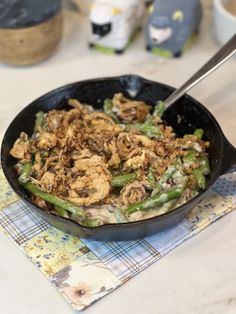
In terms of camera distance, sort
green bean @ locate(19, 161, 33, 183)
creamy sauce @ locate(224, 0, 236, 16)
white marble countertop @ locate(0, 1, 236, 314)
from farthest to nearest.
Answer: creamy sauce @ locate(224, 0, 236, 16) → green bean @ locate(19, 161, 33, 183) → white marble countertop @ locate(0, 1, 236, 314)

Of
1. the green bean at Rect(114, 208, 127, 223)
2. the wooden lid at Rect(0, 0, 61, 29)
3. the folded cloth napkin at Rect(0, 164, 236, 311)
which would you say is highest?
the wooden lid at Rect(0, 0, 61, 29)

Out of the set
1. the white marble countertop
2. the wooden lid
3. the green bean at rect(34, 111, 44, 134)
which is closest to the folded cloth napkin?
the white marble countertop

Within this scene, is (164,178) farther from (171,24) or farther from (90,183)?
(171,24)

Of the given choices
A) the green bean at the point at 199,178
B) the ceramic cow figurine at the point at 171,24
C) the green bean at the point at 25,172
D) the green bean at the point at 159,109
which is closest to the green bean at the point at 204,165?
the green bean at the point at 199,178

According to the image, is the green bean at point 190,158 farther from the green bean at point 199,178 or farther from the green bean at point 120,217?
the green bean at point 120,217

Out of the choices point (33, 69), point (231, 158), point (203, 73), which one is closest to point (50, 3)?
point (33, 69)

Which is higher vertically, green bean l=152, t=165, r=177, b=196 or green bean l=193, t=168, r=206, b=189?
green bean l=152, t=165, r=177, b=196

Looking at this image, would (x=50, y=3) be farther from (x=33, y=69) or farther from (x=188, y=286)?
(x=188, y=286)

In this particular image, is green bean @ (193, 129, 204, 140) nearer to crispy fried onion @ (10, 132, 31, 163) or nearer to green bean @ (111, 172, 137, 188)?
green bean @ (111, 172, 137, 188)
